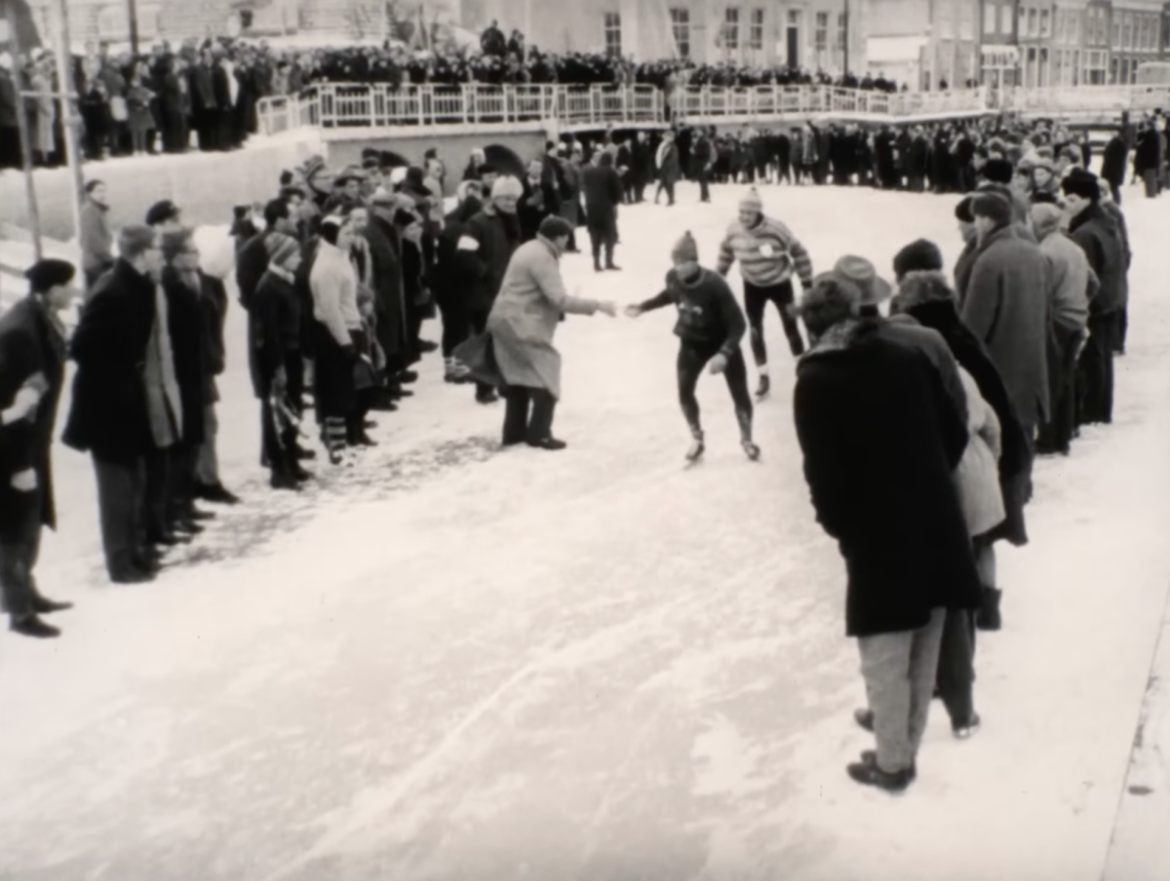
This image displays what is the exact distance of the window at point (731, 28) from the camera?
4534 cm

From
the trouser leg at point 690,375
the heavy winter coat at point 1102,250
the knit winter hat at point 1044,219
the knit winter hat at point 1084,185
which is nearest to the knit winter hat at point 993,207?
the knit winter hat at point 1044,219

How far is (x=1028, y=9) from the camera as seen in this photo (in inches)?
2554

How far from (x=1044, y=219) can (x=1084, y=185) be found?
1.46m

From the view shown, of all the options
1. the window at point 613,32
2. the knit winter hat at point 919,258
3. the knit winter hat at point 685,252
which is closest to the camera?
the knit winter hat at point 919,258

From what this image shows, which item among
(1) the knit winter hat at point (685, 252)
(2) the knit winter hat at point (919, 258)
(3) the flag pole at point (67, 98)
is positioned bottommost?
(1) the knit winter hat at point (685, 252)

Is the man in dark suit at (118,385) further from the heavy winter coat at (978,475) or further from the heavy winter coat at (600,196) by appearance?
the heavy winter coat at (600,196)

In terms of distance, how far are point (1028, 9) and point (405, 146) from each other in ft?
151

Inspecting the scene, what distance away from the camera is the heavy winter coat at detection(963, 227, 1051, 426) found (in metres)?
6.84

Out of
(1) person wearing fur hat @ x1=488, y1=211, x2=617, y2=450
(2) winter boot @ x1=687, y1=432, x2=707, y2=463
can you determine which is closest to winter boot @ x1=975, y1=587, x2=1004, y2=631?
(2) winter boot @ x1=687, y1=432, x2=707, y2=463

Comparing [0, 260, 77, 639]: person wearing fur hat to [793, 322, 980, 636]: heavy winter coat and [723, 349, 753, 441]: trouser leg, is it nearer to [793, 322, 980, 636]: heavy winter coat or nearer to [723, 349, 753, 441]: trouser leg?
[793, 322, 980, 636]: heavy winter coat

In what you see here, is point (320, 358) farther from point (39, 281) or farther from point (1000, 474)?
point (1000, 474)

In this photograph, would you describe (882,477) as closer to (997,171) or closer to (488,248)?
(997,171)

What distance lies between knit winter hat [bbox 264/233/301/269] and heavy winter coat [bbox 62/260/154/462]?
1.73 m

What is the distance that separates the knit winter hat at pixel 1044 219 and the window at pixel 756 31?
39.7 metres
